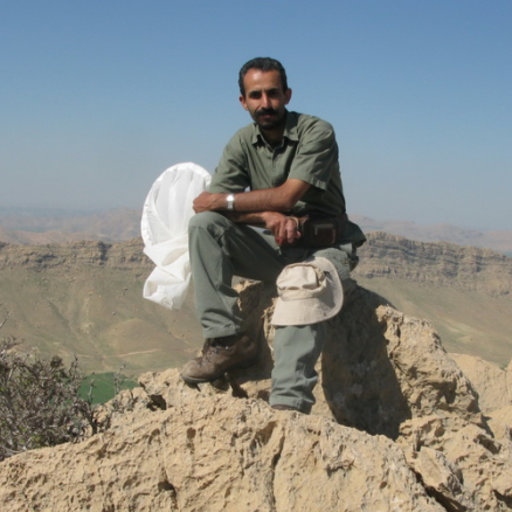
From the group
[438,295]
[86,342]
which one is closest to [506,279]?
[438,295]

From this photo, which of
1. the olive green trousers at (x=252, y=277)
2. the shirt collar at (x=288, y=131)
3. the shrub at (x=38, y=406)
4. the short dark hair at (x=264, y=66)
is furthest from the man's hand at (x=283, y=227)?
the shrub at (x=38, y=406)

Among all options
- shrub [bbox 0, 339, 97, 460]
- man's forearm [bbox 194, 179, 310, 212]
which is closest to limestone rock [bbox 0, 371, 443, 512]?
shrub [bbox 0, 339, 97, 460]

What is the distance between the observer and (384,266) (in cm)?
4478

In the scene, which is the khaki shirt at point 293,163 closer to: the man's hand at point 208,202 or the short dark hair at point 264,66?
the man's hand at point 208,202

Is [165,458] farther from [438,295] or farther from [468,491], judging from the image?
[438,295]

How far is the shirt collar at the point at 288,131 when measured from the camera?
3.71 metres

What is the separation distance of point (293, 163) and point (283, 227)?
1.19ft

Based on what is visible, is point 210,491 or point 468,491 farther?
point 468,491

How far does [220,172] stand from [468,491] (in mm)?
2200

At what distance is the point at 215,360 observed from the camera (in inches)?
141

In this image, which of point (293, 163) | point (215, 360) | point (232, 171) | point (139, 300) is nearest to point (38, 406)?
point (215, 360)

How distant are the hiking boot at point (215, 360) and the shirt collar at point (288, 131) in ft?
3.75

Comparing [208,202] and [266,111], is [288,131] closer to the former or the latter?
[266,111]

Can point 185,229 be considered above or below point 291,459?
above
